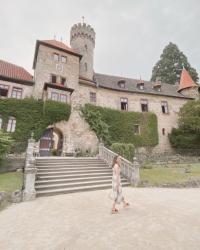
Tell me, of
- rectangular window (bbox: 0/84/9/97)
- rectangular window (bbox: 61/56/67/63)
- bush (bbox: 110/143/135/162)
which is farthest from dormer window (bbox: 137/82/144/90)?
rectangular window (bbox: 0/84/9/97)

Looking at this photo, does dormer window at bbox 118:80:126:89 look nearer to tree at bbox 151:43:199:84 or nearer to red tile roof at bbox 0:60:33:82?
red tile roof at bbox 0:60:33:82

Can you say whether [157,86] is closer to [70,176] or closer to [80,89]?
[80,89]

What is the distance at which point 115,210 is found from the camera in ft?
19.1

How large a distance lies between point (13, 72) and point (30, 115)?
6421 mm

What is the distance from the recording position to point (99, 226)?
185 inches

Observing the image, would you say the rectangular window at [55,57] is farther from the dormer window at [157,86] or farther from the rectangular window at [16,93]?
the dormer window at [157,86]

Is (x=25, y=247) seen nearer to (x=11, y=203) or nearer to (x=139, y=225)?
(x=139, y=225)

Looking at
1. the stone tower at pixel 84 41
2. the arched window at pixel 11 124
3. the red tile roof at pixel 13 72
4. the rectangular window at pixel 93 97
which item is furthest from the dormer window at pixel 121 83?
the arched window at pixel 11 124

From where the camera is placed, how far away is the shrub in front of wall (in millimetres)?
17875

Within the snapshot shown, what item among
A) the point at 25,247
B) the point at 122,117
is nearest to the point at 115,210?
the point at 25,247

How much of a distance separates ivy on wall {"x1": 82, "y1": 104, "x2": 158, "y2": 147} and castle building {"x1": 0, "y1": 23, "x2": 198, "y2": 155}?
3.24 ft

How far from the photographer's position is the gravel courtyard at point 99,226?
12.4 feet

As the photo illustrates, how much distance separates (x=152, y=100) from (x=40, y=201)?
23.5 metres

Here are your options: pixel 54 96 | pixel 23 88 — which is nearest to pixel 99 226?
pixel 54 96
